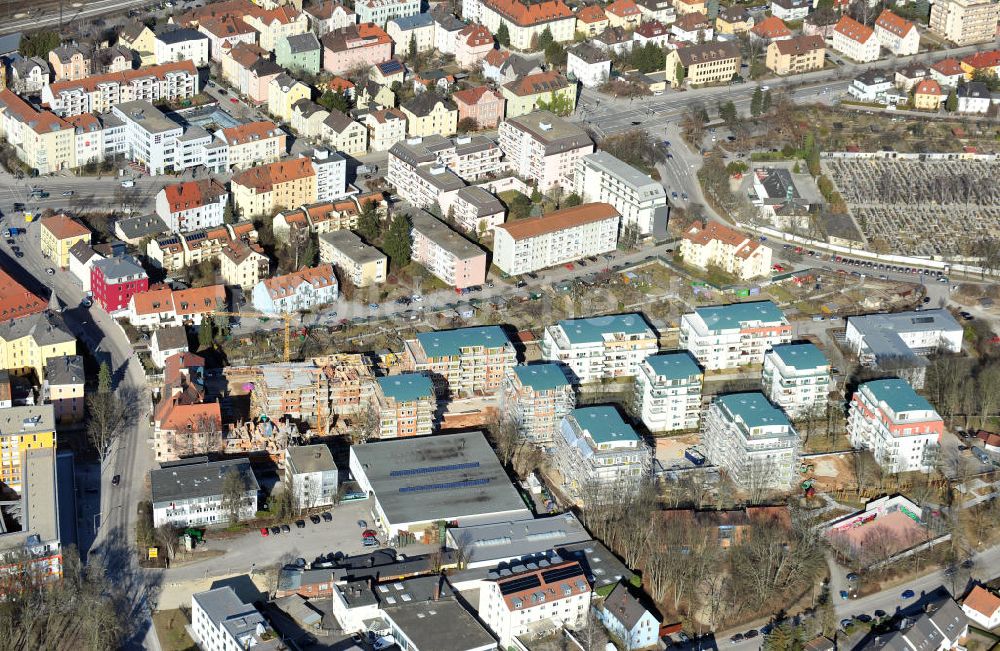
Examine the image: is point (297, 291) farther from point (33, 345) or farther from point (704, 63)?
point (704, 63)

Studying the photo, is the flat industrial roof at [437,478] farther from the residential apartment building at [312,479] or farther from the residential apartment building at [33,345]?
the residential apartment building at [33,345]

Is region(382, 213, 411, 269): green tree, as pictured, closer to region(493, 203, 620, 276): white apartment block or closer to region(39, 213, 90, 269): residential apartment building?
region(493, 203, 620, 276): white apartment block

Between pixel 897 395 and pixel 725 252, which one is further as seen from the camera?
pixel 725 252

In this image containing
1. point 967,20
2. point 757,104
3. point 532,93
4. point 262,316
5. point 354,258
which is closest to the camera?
point 262,316

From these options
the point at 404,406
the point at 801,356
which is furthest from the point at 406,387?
the point at 801,356

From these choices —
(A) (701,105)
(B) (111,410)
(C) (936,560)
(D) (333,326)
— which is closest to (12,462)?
(B) (111,410)

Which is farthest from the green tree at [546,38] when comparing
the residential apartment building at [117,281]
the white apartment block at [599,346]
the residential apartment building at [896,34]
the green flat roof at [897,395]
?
the green flat roof at [897,395]
